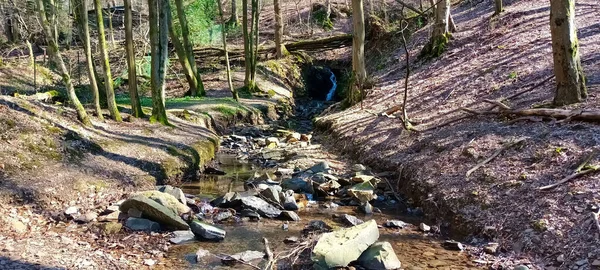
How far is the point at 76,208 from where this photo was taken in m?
8.14

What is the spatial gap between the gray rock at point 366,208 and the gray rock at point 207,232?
9.47 ft

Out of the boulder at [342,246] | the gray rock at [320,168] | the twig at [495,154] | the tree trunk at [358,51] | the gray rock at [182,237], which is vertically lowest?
the gray rock at [320,168]

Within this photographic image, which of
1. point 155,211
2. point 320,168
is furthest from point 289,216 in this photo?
point 320,168

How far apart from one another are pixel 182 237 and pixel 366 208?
3572mm

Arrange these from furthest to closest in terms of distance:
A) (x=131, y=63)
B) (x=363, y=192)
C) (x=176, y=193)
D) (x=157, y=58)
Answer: (x=157, y=58)
(x=131, y=63)
(x=363, y=192)
(x=176, y=193)

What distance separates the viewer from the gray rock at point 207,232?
762 centimetres

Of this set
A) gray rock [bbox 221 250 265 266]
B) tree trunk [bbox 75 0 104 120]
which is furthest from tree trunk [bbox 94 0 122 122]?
gray rock [bbox 221 250 265 266]

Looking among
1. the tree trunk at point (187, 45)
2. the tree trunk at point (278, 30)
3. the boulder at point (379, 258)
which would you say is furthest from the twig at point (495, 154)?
the tree trunk at point (278, 30)

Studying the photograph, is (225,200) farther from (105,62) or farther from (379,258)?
(105,62)

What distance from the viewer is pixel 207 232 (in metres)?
7.64

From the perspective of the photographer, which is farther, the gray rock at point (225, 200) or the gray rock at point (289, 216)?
the gray rock at point (225, 200)

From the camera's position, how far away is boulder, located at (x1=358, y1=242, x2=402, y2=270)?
629cm

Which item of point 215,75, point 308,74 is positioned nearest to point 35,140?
point 215,75

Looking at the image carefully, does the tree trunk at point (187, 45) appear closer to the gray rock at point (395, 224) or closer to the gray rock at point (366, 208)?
the gray rock at point (366, 208)
